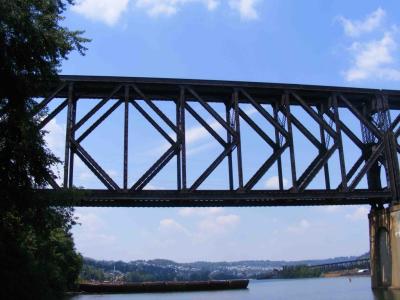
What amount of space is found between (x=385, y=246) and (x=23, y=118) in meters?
41.2

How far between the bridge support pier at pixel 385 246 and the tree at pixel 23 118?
35.0 metres

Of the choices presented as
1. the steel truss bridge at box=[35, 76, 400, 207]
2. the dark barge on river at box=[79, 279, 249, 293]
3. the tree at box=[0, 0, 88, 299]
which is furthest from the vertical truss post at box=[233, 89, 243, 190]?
the dark barge on river at box=[79, 279, 249, 293]

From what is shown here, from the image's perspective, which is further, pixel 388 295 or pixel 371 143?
pixel 371 143

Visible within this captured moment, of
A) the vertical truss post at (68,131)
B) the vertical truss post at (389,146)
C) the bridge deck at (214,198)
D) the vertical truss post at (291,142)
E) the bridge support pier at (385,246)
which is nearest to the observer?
the vertical truss post at (68,131)

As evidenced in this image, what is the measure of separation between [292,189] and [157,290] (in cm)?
6933

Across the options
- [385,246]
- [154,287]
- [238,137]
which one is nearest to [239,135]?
[238,137]

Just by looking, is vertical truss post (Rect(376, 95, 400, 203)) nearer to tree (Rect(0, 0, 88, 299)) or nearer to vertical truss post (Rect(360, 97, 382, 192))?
vertical truss post (Rect(360, 97, 382, 192))

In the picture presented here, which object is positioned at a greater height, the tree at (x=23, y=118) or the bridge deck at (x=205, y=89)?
the bridge deck at (x=205, y=89)

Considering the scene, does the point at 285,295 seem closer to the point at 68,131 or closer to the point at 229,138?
the point at 229,138

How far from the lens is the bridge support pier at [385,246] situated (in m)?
50.7

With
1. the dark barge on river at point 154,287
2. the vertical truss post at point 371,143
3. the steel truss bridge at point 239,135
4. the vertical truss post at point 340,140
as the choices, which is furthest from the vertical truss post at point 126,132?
the dark barge on river at point 154,287

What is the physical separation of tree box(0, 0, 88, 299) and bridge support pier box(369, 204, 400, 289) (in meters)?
35.0

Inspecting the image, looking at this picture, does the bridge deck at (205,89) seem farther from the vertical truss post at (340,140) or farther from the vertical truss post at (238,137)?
the vertical truss post at (340,140)

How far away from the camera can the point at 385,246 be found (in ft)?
176
